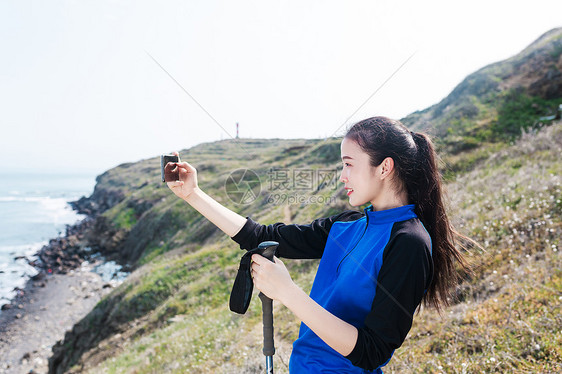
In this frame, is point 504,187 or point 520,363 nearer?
point 520,363

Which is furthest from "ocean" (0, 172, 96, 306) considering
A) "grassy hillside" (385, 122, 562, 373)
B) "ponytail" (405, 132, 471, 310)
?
"ponytail" (405, 132, 471, 310)

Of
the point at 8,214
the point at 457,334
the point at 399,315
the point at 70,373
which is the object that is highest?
the point at 399,315

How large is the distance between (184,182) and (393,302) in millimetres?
1993

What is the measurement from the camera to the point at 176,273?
19.1 metres

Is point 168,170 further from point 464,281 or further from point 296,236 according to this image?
point 464,281

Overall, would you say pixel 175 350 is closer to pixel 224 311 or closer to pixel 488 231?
pixel 224 311

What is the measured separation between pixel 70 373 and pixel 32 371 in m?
8.69

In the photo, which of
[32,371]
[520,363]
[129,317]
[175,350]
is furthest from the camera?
[32,371]

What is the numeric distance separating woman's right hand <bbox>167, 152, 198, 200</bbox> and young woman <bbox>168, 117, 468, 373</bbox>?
0.66 m

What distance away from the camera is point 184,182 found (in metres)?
2.89

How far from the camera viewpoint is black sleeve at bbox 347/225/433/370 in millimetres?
1690

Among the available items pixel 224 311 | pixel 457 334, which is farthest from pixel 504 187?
pixel 224 311

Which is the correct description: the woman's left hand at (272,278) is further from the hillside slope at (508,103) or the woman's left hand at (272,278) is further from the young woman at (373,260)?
the hillside slope at (508,103)
